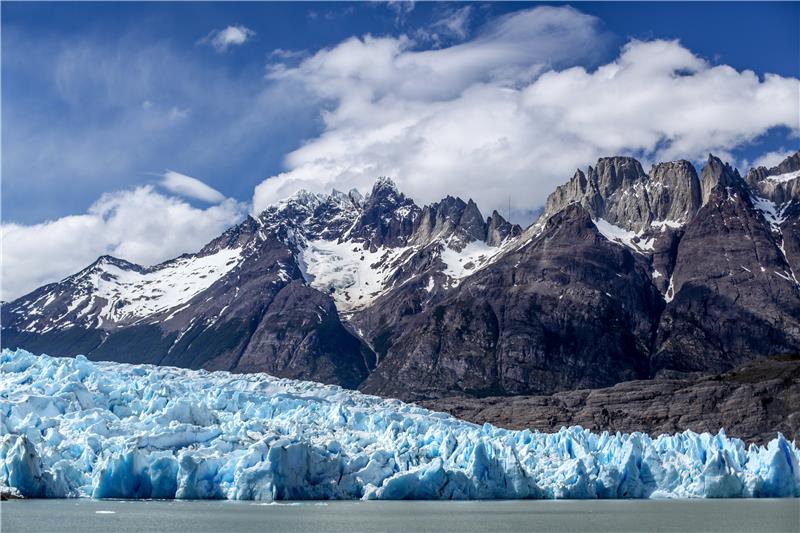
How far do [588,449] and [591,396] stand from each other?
100028mm

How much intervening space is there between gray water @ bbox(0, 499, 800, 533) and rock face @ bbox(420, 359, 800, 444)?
94831 mm

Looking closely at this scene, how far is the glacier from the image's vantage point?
236 feet

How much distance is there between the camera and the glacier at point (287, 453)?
7194cm

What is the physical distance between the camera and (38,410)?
75375 millimetres

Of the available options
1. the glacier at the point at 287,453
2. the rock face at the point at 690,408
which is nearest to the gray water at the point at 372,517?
the glacier at the point at 287,453

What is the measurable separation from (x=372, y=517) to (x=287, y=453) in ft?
33.3

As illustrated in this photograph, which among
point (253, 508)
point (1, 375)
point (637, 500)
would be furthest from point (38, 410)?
point (637, 500)

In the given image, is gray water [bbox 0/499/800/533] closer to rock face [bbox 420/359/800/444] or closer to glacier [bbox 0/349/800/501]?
glacier [bbox 0/349/800/501]

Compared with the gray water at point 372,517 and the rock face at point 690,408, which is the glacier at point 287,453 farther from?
the rock face at point 690,408

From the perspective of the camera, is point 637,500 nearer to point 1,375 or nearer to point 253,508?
point 253,508

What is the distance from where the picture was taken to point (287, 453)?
7269 centimetres

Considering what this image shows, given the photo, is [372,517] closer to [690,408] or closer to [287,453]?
[287,453]

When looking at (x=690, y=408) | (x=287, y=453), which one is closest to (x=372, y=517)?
(x=287, y=453)

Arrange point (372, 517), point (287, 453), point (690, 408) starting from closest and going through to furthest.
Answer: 1. point (372, 517)
2. point (287, 453)
3. point (690, 408)
